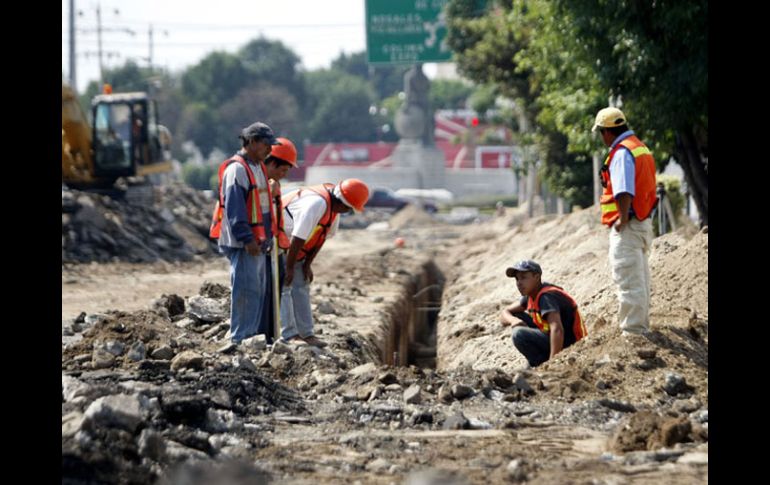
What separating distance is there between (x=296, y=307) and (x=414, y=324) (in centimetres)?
915

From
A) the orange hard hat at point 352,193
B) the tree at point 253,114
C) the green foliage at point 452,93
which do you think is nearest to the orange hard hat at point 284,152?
the orange hard hat at point 352,193

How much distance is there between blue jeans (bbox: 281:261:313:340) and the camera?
10172 millimetres

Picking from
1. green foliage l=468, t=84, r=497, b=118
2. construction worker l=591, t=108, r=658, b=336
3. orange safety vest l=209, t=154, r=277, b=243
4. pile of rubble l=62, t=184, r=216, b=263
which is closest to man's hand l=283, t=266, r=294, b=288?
orange safety vest l=209, t=154, r=277, b=243

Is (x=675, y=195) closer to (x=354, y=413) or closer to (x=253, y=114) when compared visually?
(x=354, y=413)

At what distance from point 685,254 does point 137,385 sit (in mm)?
7188

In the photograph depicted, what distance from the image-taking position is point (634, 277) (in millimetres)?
9430

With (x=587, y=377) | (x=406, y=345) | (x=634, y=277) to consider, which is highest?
(x=634, y=277)

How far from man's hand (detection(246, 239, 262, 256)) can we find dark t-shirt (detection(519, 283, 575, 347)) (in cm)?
211

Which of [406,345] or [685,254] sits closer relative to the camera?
[685,254]

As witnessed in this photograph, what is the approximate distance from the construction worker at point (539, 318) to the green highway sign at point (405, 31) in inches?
983

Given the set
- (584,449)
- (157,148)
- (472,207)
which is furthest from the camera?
(472,207)
